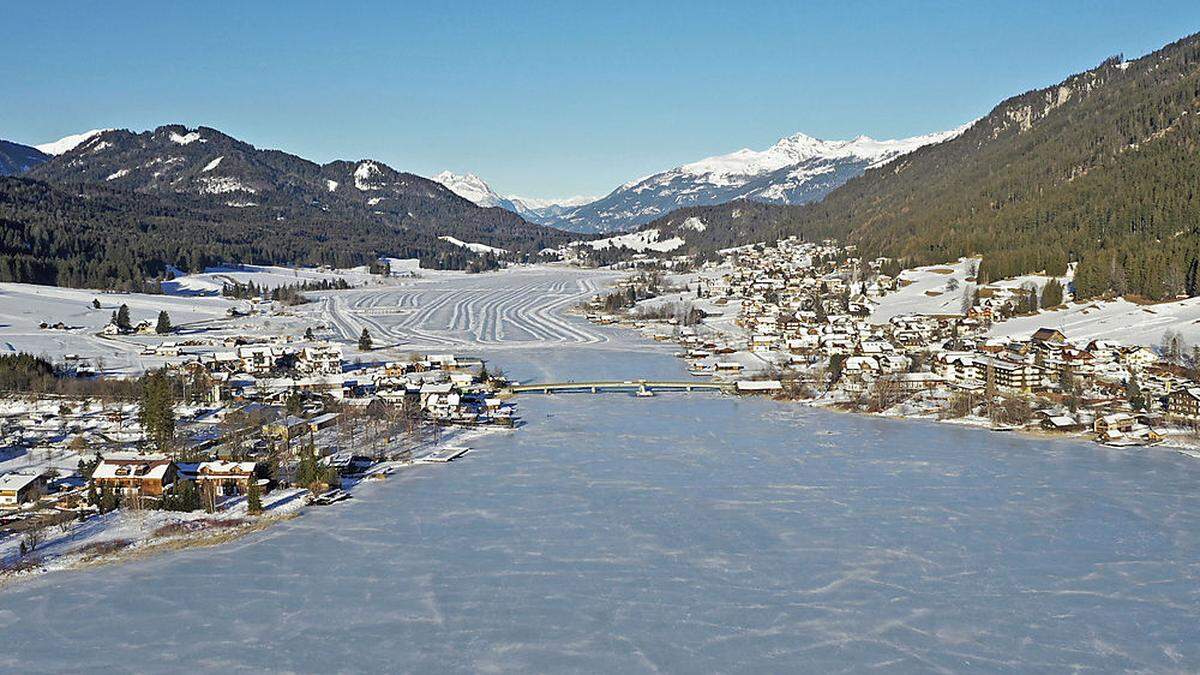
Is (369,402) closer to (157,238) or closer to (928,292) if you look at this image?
(928,292)

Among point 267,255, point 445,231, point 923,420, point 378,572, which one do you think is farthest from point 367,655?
point 445,231

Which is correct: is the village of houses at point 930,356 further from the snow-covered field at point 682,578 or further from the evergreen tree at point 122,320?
the evergreen tree at point 122,320

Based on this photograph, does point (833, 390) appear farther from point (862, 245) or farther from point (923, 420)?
point (862, 245)

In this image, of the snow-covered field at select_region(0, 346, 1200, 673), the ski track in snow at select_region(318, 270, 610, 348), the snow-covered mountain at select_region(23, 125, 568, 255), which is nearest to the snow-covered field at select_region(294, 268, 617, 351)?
the ski track in snow at select_region(318, 270, 610, 348)

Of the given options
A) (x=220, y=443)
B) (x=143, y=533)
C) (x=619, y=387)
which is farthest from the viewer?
(x=619, y=387)

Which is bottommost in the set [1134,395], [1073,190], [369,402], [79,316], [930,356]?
[369,402]

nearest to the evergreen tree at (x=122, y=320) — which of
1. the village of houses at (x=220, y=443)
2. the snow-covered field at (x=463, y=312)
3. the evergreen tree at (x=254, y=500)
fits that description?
the snow-covered field at (x=463, y=312)

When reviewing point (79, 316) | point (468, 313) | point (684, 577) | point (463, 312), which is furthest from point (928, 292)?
point (79, 316)
